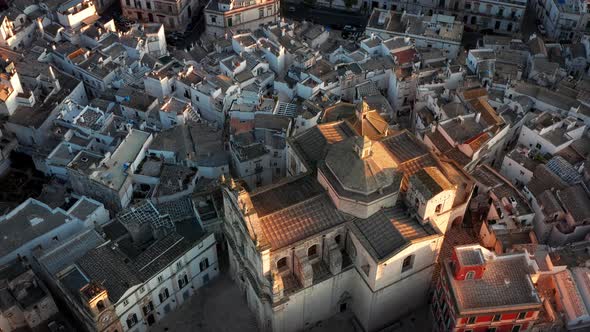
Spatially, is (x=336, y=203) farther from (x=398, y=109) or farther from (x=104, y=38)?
(x=104, y=38)

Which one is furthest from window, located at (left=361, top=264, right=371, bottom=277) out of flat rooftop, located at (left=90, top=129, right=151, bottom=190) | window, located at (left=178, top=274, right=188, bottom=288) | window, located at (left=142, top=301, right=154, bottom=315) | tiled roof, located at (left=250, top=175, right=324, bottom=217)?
flat rooftop, located at (left=90, top=129, right=151, bottom=190)

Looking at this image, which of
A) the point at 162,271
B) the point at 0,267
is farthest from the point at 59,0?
the point at 162,271

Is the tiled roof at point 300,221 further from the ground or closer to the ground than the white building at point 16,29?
closer to the ground

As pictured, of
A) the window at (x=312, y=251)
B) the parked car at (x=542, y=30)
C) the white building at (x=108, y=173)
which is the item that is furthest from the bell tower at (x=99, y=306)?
the parked car at (x=542, y=30)

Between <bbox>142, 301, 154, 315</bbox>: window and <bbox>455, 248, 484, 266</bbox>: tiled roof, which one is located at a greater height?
<bbox>455, 248, 484, 266</bbox>: tiled roof

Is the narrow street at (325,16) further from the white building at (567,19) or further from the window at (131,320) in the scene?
the window at (131,320)

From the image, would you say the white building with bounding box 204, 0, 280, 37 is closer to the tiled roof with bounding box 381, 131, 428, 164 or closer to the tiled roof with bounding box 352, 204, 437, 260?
the tiled roof with bounding box 381, 131, 428, 164

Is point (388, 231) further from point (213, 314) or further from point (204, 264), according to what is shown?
point (213, 314)
